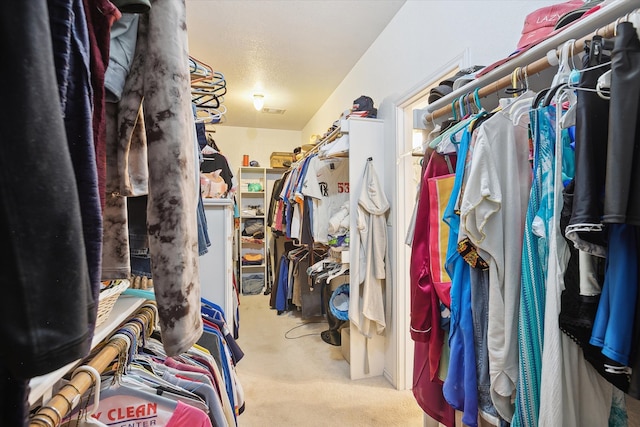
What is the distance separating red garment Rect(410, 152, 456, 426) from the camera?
1137 mm

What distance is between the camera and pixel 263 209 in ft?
16.7

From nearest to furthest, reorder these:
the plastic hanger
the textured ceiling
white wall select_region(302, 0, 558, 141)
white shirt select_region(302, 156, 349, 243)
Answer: white wall select_region(302, 0, 558, 141), the textured ceiling, the plastic hanger, white shirt select_region(302, 156, 349, 243)

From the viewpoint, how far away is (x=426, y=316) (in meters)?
1.15

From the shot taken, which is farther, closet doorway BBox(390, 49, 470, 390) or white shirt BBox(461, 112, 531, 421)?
closet doorway BBox(390, 49, 470, 390)

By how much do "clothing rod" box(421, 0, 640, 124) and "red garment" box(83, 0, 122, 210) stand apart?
3.05 feet

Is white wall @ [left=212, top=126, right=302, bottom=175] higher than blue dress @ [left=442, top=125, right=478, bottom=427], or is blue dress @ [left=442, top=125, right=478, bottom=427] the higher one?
white wall @ [left=212, top=126, right=302, bottom=175]

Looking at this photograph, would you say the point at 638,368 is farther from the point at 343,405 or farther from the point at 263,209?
the point at 263,209

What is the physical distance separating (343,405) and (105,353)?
169 cm

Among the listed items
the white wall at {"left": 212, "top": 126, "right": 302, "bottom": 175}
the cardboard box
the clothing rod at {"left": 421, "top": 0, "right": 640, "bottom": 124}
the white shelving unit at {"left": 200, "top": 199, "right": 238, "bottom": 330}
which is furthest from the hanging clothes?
the white wall at {"left": 212, "top": 126, "right": 302, "bottom": 175}

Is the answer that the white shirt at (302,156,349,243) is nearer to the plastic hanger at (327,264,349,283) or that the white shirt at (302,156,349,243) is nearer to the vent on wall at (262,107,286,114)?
the plastic hanger at (327,264,349,283)

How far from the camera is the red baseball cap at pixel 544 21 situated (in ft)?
3.14

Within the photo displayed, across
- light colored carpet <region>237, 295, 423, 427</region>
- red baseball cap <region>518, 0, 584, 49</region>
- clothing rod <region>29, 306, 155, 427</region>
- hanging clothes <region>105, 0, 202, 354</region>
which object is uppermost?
red baseball cap <region>518, 0, 584, 49</region>

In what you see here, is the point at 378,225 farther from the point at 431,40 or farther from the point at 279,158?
the point at 279,158

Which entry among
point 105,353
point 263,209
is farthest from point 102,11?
point 263,209
